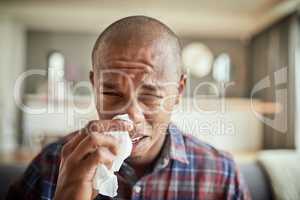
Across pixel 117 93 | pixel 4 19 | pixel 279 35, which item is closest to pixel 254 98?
pixel 117 93

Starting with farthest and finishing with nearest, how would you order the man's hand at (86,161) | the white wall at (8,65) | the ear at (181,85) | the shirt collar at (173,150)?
the white wall at (8,65) → the shirt collar at (173,150) → the ear at (181,85) → the man's hand at (86,161)

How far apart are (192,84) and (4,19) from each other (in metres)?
2.76

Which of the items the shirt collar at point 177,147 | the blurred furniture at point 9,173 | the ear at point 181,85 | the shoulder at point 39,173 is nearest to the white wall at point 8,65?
the blurred furniture at point 9,173

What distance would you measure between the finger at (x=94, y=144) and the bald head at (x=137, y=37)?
0.29 feet

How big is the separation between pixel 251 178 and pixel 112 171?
1.61ft

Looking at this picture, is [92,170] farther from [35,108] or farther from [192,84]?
[35,108]

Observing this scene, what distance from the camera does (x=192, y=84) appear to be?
1.46 ft

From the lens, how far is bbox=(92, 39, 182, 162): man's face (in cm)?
29

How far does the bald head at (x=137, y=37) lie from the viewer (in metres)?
0.30

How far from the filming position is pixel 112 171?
263mm

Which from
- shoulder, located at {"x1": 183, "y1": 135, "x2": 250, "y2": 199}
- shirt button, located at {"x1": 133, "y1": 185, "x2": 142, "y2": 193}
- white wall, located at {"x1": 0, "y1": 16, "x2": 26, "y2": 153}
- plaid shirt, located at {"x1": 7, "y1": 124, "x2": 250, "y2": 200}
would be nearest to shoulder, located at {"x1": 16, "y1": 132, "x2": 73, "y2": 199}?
plaid shirt, located at {"x1": 7, "y1": 124, "x2": 250, "y2": 200}

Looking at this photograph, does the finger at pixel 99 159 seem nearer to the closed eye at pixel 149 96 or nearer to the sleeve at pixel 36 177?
the closed eye at pixel 149 96

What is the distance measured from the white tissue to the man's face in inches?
0.6

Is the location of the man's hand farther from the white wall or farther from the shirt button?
the white wall
